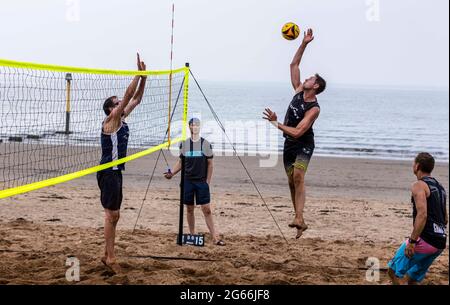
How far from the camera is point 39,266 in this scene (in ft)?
24.6

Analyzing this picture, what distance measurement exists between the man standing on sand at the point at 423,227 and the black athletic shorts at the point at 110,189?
2703 mm

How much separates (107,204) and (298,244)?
3.22 m

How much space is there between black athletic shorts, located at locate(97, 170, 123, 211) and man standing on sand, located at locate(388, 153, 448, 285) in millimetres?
2703

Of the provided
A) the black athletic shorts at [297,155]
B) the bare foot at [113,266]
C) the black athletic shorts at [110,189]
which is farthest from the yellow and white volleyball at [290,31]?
the bare foot at [113,266]

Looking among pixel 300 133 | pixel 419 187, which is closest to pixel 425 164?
pixel 419 187

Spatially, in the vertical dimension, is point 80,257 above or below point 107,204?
below

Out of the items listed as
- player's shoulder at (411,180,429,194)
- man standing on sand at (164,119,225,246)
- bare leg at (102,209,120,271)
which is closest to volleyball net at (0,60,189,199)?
man standing on sand at (164,119,225,246)

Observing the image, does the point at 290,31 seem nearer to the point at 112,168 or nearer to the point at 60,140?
the point at 112,168

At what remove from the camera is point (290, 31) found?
25.9 ft

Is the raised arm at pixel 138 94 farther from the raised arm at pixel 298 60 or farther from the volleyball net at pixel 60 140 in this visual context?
the raised arm at pixel 298 60

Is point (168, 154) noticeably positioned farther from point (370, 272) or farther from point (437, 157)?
point (370, 272)

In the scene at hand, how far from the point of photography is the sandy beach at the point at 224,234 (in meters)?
7.43

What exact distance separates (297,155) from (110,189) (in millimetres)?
2031
